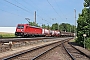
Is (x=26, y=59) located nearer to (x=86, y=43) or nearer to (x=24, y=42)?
(x=24, y=42)

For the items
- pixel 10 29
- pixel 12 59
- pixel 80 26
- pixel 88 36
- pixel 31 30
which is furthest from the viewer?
pixel 10 29

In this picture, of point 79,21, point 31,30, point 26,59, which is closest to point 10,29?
point 31,30

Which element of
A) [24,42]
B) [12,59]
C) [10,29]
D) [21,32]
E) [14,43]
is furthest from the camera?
[10,29]

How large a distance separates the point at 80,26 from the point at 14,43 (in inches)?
631

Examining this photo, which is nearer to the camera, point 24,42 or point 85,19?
point 24,42

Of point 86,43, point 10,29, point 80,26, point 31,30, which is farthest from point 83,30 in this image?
point 10,29

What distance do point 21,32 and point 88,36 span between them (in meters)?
16.5

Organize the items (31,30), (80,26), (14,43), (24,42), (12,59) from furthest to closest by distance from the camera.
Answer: (31,30) → (80,26) → (24,42) → (14,43) → (12,59)

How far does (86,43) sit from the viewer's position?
29547mm

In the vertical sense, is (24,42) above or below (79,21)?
below

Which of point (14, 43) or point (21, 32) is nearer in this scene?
point (14, 43)

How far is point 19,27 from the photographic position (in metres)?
45.5

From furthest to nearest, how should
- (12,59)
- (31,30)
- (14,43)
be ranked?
(31,30), (14,43), (12,59)

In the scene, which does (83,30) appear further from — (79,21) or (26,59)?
(26,59)
